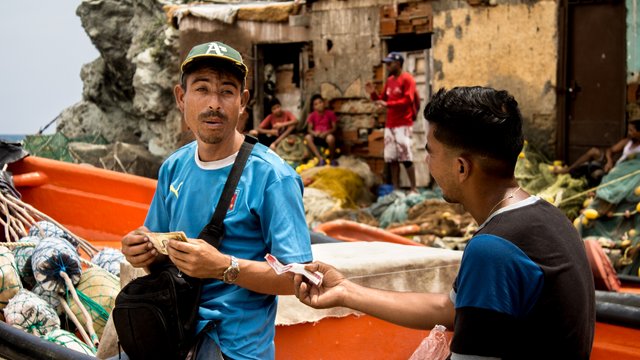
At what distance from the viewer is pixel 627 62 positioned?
12.1 meters

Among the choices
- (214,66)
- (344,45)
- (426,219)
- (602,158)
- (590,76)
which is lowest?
(426,219)

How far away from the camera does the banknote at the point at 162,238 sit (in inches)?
91.7

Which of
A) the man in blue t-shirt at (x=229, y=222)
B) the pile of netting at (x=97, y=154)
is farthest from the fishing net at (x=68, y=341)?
the pile of netting at (x=97, y=154)

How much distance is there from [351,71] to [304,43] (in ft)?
4.93

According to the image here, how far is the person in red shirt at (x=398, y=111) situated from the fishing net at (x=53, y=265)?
9.39 m

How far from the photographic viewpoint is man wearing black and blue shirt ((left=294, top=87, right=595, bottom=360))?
72.2 inches

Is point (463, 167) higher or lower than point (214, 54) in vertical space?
lower

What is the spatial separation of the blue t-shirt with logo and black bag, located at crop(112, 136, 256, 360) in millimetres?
37

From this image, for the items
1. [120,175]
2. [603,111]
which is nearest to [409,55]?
[603,111]

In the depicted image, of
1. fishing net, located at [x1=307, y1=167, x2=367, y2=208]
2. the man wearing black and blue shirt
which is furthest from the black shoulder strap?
fishing net, located at [x1=307, y1=167, x2=367, y2=208]

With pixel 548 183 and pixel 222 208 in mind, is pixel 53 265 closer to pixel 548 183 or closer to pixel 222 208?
pixel 222 208

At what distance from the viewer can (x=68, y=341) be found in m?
3.60

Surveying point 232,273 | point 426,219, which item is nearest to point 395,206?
point 426,219

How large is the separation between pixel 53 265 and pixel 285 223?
1959mm
